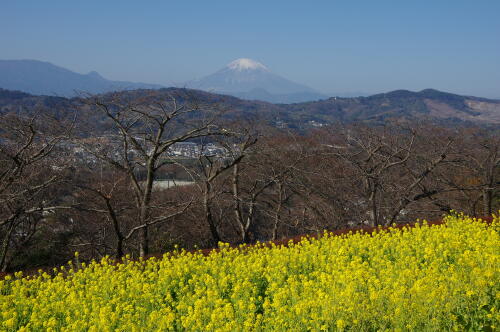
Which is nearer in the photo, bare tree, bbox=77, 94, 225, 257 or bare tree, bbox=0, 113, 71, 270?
bare tree, bbox=0, 113, 71, 270

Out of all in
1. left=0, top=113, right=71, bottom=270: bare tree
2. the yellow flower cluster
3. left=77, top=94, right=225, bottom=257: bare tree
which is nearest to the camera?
the yellow flower cluster

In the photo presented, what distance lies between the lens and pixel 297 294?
5441 mm

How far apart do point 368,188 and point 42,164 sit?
914cm

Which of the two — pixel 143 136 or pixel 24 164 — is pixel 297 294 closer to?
pixel 24 164

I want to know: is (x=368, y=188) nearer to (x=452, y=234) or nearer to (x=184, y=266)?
(x=452, y=234)

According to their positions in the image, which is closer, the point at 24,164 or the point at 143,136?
the point at 24,164

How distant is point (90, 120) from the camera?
1289 centimetres

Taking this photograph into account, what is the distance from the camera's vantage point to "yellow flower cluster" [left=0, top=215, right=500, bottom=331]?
4352mm

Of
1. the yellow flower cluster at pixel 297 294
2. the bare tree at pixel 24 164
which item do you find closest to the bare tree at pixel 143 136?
the bare tree at pixel 24 164

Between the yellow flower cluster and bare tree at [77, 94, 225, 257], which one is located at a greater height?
bare tree at [77, 94, 225, 257]

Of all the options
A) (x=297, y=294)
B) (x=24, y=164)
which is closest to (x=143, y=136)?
(x=24, y=164)

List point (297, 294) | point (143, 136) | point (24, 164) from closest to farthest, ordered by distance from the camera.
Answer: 1. point (297, 294)
2. point (24, 164)
3. point (143, 136)

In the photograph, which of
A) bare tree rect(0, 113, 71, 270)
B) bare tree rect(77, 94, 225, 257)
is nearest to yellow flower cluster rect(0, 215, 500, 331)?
bare tree rect(77, 94, 225, 257)

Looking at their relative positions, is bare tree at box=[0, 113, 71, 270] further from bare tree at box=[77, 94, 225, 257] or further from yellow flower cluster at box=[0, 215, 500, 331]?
yellow flower cluster at box=[0, 215, 500, 331]
